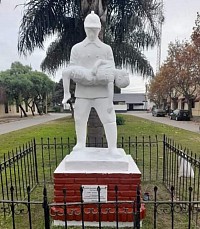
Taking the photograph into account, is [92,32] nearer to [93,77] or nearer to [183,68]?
[93,77]

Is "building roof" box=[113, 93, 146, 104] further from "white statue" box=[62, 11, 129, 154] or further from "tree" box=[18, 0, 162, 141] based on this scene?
"white statue" box=[62, 11, 129, 154]

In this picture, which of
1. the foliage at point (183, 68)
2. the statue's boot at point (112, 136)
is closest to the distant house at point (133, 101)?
the foliage at point (183, 68)

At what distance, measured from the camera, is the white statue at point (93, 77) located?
3842mm

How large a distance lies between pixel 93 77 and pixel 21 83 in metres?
29.9

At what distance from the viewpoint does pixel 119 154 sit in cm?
405

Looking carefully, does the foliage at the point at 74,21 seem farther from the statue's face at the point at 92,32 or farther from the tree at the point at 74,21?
the statue's face at the point at 92,32

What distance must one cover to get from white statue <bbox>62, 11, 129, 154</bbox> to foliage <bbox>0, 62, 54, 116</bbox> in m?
29.6

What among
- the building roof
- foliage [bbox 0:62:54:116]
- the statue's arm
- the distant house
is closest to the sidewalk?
foliage [bbox 0:62:54:116]

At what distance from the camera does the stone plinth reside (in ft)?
12.3

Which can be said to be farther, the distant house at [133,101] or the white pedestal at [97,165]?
the distant house at [133,101]

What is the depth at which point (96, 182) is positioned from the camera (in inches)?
148

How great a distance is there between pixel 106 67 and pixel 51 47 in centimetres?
717

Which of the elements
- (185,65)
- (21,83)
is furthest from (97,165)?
(21,83)

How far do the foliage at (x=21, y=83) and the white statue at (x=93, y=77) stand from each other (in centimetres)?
2957
